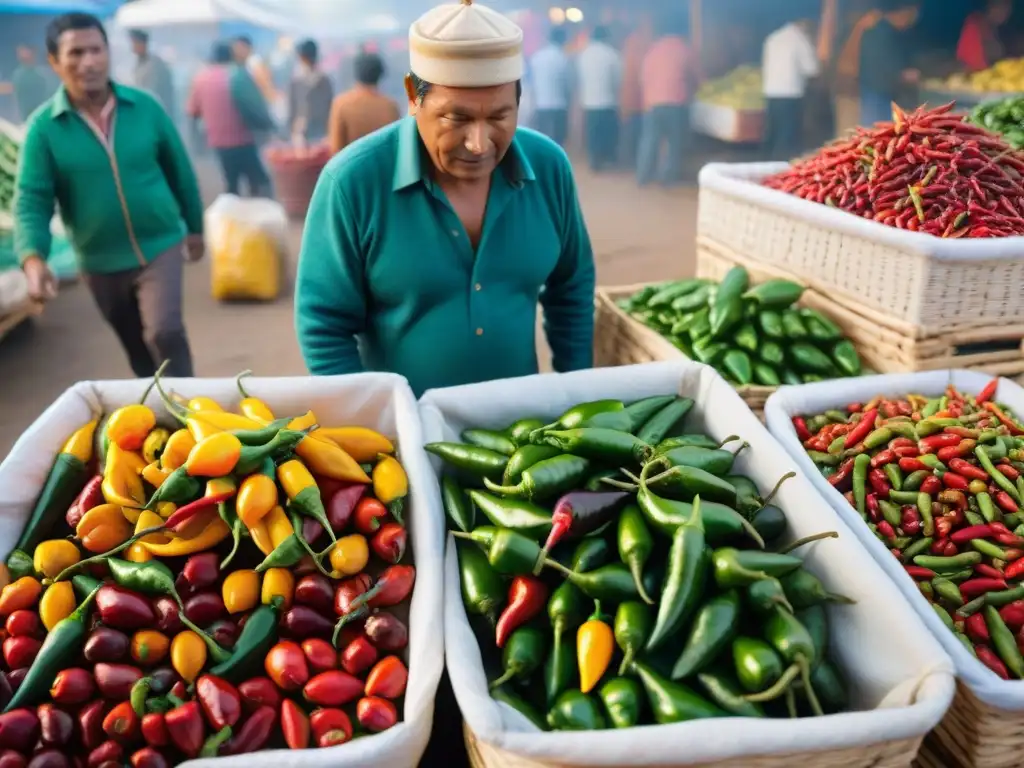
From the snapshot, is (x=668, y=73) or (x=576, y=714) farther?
(x=668, y=73)

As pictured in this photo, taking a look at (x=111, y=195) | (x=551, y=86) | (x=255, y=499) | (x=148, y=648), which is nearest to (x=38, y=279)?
(x=111, y=195)

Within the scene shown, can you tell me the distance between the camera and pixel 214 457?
4.79 feet

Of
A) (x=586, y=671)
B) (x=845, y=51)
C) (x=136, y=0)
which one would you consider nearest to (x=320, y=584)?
(x=586, y=671)

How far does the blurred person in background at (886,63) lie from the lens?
8.14 metres

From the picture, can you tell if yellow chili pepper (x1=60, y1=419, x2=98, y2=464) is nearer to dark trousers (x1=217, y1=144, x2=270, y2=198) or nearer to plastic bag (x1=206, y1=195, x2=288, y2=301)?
plastic bag (x1=206, y1=195, x2=288, y2=301)

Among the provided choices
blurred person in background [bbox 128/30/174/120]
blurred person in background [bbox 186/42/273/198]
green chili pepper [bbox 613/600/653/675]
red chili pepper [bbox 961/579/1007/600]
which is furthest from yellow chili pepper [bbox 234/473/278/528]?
blurred person in background [bbox 128/30/174/120]

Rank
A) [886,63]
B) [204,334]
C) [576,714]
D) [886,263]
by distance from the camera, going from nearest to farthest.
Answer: [576,714] → [886,263] → [204,334] → [886,63]

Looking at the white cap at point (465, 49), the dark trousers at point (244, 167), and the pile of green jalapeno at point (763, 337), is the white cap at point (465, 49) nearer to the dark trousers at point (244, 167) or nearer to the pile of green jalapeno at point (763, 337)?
the pile of green jalapeno at point (763, 337)

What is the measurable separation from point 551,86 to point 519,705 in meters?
10.1

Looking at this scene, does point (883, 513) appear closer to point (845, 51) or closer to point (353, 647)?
point (353, 647)

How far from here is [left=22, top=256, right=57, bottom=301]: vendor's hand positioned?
2.99m

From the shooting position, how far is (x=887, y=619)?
1.30 meters

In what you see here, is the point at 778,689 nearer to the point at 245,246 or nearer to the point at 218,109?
the point at 245,246

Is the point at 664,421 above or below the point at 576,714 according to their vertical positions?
above
